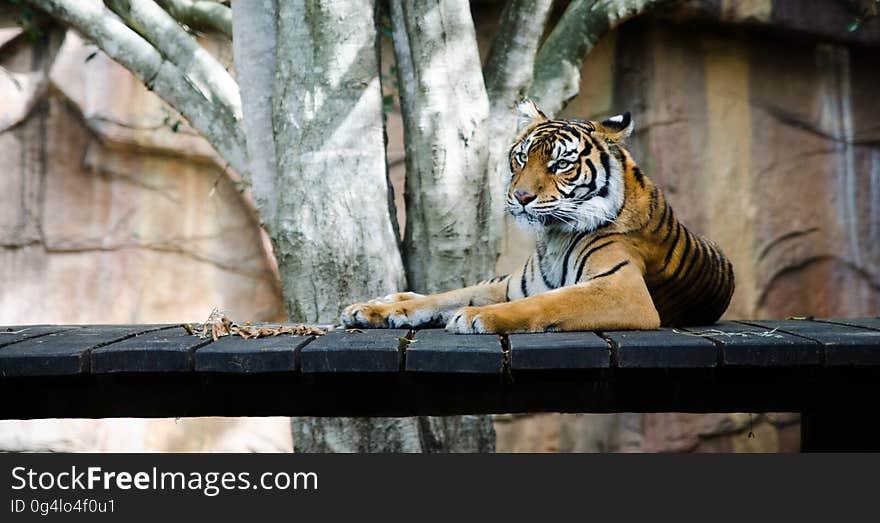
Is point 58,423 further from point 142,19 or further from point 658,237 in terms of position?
point 658,237

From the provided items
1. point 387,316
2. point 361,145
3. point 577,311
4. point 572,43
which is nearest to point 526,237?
point 572,43

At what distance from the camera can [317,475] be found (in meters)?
2.50

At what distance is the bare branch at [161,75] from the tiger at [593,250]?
1397mm

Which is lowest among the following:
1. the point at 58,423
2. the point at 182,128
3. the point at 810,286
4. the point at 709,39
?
the point at 58,423

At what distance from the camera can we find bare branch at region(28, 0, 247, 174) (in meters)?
4.27

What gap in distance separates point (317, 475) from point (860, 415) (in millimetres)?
1499

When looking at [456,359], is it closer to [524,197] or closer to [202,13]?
[524,197]

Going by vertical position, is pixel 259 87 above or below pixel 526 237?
above

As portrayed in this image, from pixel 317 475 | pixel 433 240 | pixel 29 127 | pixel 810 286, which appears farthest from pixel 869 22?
pixel 29 127

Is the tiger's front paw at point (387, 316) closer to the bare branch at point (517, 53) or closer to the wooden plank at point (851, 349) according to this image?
the wooden plank at point (851, 349)

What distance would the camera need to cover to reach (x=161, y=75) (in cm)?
433

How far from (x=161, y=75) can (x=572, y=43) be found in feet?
6.33

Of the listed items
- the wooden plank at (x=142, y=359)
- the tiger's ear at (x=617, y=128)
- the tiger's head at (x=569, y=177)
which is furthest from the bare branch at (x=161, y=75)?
the wooden plank at (x=142, y=359)

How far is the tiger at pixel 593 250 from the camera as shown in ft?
9.28
